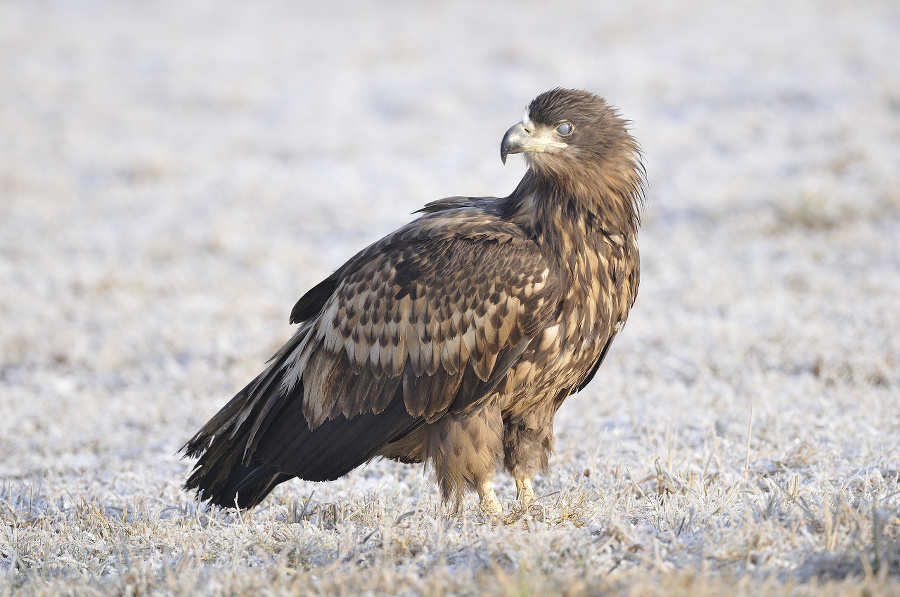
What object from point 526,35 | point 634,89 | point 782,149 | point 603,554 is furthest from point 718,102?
point 603,554

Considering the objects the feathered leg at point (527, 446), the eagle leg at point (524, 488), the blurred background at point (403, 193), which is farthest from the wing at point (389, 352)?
the blurred background at point (403, 193)

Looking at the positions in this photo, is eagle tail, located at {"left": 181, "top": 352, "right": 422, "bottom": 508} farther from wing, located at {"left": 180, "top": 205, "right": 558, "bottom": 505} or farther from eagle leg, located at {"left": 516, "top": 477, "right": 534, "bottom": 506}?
eagle leg, located at {"left": 516, "top": 477, "right": 534, "bottom": 506}

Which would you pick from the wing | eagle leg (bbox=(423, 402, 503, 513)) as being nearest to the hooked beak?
the wing

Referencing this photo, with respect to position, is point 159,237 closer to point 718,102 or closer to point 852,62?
point 718,102

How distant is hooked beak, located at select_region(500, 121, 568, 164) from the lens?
178 inches

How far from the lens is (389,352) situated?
180 inches

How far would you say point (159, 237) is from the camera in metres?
13.2

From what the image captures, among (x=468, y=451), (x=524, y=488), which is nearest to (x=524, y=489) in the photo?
(x=524, y=488)

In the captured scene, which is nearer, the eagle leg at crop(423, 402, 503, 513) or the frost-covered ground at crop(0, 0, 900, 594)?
the frost-covered ground at crop(0, 0, 900, 594)

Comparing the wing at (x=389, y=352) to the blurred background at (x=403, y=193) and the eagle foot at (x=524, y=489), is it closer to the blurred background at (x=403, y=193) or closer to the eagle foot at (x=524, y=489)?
the eagle foot at (x=524, y=489)

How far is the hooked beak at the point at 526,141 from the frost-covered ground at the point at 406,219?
1.74 meters

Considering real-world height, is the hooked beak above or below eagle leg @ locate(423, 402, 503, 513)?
above

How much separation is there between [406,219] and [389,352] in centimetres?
935

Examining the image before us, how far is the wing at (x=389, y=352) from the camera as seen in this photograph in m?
4.27
